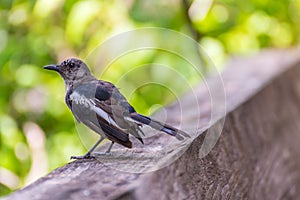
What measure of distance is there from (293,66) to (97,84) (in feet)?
4.72

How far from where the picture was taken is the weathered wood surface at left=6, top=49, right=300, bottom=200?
102 cm

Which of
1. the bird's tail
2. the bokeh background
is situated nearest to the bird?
the bird's tail

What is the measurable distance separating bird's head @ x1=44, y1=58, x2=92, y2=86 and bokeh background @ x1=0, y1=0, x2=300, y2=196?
0.97m

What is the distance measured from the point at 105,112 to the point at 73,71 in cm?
18

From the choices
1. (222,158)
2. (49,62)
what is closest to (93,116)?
(222,158)

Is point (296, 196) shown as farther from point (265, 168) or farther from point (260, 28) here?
point (260, 28)

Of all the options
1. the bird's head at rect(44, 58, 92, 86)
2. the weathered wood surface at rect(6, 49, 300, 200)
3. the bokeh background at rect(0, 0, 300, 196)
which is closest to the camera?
the weathered wood surface at rect(6, 49, 300, 200)

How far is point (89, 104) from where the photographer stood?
4.50 feet

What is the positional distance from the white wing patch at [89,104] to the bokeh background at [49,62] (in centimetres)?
106

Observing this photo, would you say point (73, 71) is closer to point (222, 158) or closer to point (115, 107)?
point (115, 107)

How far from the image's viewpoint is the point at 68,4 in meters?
2.76

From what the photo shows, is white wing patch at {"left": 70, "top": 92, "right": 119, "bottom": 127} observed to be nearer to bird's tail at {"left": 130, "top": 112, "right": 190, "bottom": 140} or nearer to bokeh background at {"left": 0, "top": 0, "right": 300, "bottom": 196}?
bird's tail at {"left": 130, "top": 112, "right": 190, "bottom": 140}

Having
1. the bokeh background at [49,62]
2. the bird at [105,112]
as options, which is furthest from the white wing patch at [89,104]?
the bokeh background at [49,62]

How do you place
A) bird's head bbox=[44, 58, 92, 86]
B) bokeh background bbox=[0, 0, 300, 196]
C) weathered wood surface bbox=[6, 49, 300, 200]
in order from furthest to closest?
bokeh background bbox=[0, 0, 300, 196] < bird's head bbox=[44, 58, 92, 86] < weathered wood surface bbox=[6, 49, 300, 200]
